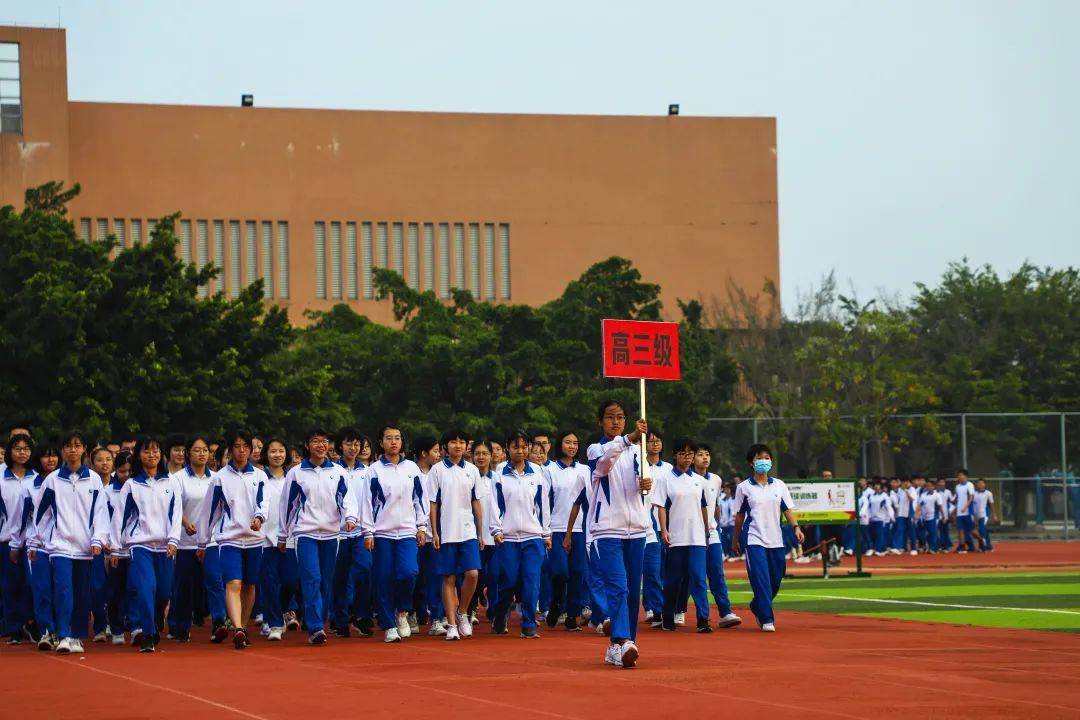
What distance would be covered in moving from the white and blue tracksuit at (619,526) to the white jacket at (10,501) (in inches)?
239

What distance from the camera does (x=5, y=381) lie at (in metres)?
33.0

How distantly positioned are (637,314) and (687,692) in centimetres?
3786

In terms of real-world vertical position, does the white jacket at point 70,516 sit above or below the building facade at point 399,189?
below

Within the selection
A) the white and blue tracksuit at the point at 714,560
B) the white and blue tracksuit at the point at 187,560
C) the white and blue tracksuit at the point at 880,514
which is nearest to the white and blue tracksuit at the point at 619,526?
the white and blue tracksuit at the point at 714,560

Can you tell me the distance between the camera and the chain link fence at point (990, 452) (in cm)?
4356

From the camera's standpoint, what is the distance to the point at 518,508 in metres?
17.2

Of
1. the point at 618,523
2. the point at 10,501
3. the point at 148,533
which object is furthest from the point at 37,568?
the point at 618,523

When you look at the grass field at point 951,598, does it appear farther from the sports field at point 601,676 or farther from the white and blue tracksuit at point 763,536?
the white and blue tracksuit at point 763,536

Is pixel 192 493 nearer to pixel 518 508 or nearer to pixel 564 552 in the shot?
pixel 518 508

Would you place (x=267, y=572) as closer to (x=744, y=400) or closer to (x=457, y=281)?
(x=744, y=400)

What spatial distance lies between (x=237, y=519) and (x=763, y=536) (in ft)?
18.0

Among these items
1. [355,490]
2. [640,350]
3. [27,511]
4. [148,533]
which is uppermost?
[640,350]

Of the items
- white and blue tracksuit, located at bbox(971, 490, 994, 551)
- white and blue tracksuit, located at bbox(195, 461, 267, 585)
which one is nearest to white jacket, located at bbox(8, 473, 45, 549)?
white and blue tracksuit, located at bbox(195, 461, 267, 585)

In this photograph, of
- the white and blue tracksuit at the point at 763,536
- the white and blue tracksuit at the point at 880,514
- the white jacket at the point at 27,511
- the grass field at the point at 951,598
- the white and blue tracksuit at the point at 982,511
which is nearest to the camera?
the white jacket at the point at 27,511
